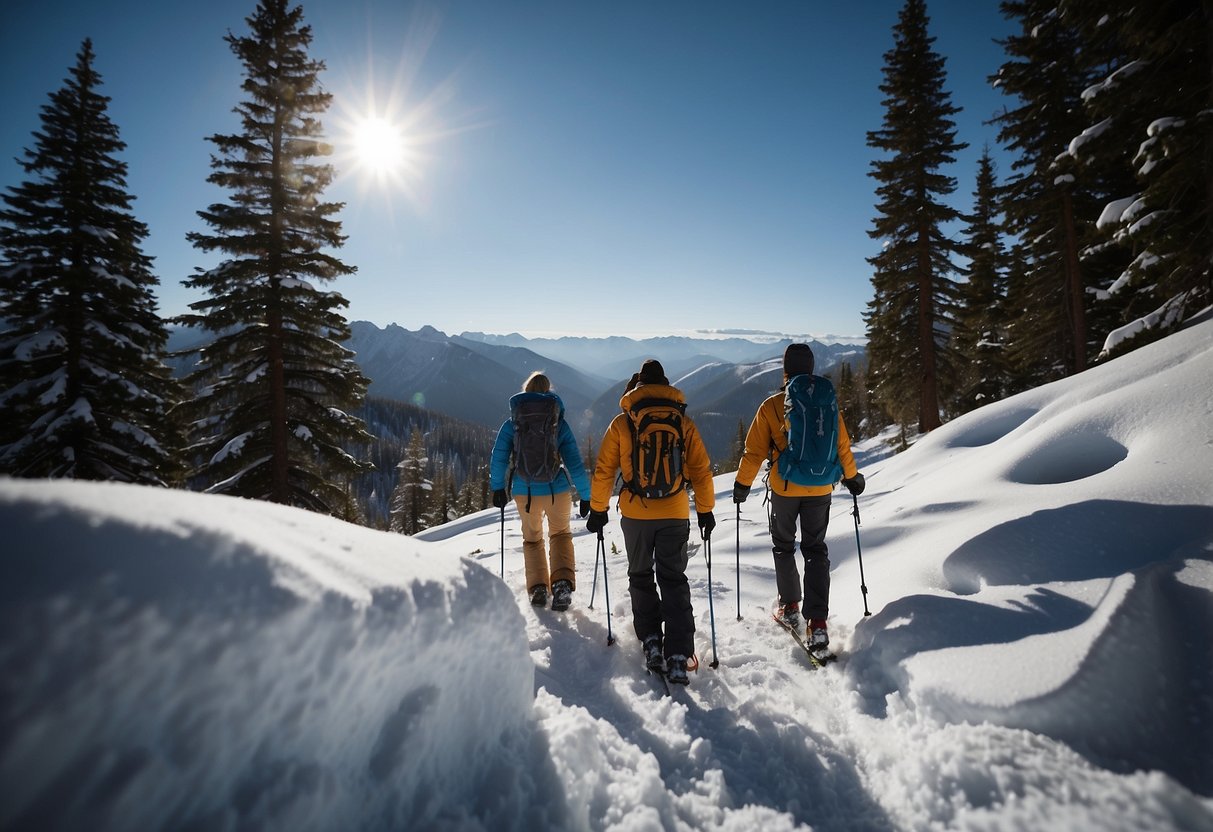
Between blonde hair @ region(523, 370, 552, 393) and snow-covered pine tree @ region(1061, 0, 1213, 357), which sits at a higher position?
snow-covered pine tree @ region(1061, 0, 1213, 357)

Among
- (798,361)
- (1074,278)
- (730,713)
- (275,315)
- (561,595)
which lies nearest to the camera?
(730,713)

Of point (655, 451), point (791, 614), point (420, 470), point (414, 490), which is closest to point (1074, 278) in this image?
point (791, 614)

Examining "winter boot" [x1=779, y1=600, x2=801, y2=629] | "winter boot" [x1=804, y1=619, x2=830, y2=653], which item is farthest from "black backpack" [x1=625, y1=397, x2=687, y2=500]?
"winter boot" [x1=779, y1=600, x2=801, y2=629]

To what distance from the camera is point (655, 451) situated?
12.7 ft

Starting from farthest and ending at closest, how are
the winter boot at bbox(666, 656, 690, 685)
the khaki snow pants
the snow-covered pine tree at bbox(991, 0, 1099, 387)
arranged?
the snow-covered pine tree at bbox(991, 0, 1099, 387) → the khaki snow pants → the winter boot at bbox(666, 656, 690, 685)

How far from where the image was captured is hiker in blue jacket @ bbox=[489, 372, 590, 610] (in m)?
5.02

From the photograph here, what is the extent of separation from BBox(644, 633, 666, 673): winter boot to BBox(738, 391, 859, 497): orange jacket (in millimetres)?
1695

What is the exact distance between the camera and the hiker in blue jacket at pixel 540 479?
502cm

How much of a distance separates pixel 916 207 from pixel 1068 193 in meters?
3.99

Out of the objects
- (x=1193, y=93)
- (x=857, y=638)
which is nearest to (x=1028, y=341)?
(x=1193, y=93)

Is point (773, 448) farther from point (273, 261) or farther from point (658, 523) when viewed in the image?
point (273, 261)

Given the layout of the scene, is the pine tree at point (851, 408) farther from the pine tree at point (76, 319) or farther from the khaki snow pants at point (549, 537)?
the pine tree at point (76, 319)

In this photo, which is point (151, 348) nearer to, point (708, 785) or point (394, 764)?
point (394, 764)

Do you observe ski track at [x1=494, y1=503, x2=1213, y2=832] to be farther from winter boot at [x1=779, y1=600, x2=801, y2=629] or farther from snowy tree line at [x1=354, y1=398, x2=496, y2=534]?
snowy tree line at [x1=354, y1=398, x2=496, y2=534]
